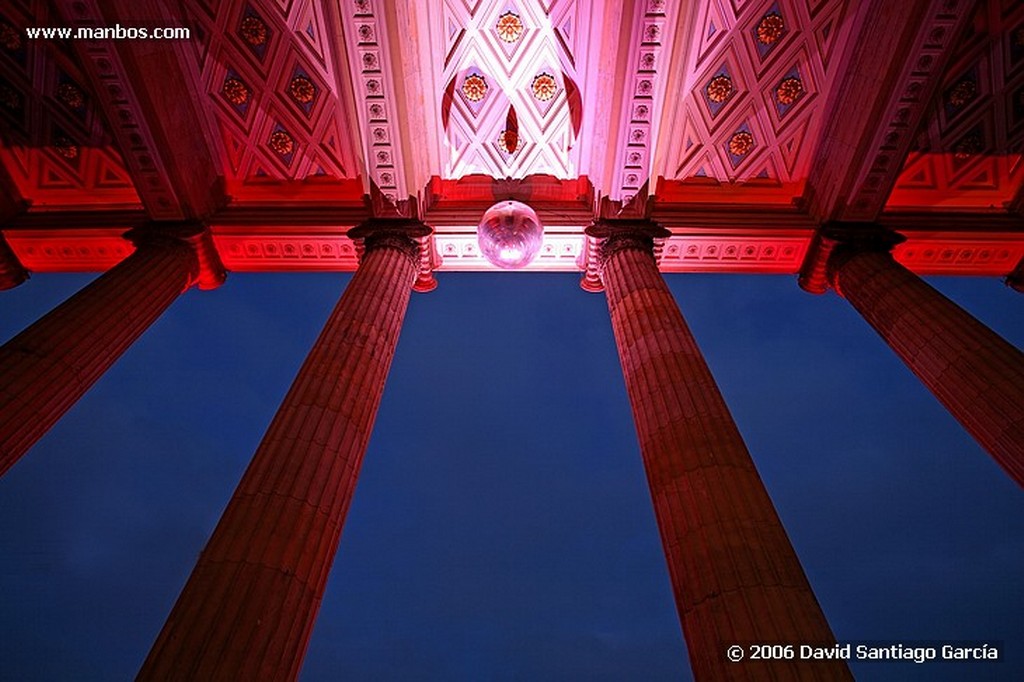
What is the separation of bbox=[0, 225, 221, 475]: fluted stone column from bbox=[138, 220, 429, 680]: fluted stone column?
2740mm

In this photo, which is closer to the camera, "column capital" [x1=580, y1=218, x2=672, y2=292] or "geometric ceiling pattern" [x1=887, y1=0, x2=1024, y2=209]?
"geometric ceiling pattern" [x1=887, y1=0, x2=1024, y2=209]

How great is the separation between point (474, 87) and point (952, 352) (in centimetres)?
843

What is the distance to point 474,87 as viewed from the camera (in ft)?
35.1

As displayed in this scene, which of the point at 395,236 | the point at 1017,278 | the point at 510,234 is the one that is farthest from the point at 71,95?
the point at 1017,278

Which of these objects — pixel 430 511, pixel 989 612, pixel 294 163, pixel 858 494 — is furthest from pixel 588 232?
pixel 430 511

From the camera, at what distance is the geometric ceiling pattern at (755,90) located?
9414 millimetres

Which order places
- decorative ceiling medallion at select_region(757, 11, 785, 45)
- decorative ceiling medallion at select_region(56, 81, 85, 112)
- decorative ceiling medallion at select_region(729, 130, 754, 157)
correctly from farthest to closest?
1. decorative ceiling medallion at select_region(729, 130, 754, 157)
2. decorative ceiling medallion at select_region(56, 81, 85, 112)
3. decorative ceiling medallion at select_region(757, 11, 785, 45)

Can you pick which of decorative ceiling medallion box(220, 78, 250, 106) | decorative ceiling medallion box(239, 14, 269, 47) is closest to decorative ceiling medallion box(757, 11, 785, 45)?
decorative ceiling medallion box(239, 14, 269, 47)

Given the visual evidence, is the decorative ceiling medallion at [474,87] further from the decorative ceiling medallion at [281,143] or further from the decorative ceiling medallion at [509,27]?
the decorative ceiling medallion at [281,143]

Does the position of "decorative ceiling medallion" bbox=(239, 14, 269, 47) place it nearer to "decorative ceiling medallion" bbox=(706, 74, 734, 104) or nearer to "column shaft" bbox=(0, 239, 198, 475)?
"column shaft" bbox=(0, 239, 198, 475)

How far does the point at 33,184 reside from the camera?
1121 centimetres

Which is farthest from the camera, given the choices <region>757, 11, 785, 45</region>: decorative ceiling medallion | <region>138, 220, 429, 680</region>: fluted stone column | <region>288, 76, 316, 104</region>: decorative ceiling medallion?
<region>288, 76, 316, 104</region>: decorative ceiling medallion

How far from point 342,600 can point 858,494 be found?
82.1ft

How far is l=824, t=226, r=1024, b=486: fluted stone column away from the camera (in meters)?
6.69
